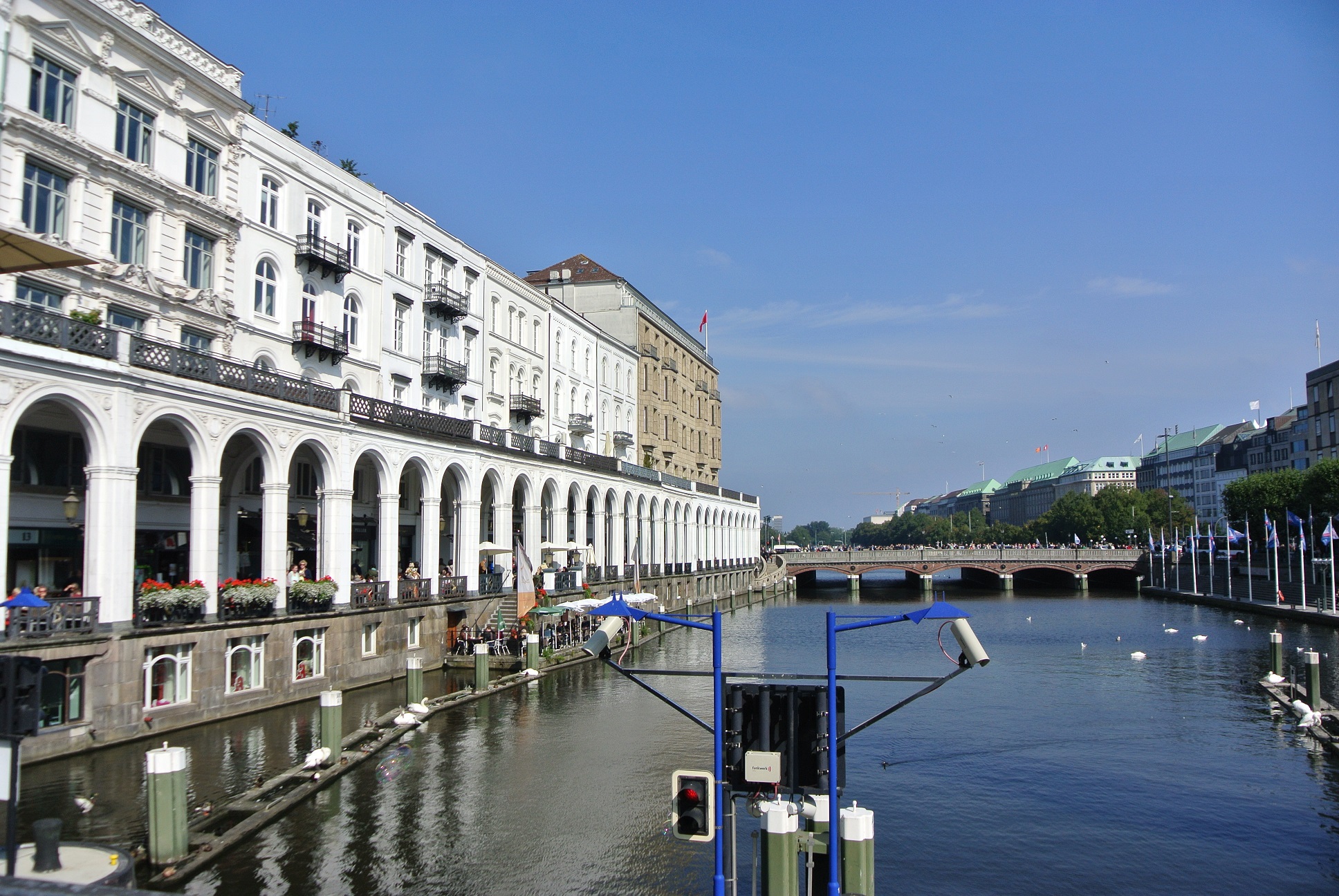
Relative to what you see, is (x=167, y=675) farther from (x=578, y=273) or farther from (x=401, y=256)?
(x=578, y=273)

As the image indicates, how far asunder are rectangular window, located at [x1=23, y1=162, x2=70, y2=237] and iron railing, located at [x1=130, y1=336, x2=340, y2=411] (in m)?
4.72

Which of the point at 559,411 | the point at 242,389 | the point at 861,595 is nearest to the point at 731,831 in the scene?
the point at 242,389

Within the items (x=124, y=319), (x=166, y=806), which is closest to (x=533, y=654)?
(x=124, y=319)

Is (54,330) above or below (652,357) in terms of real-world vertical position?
below

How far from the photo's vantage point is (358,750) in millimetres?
23578

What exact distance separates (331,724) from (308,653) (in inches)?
418

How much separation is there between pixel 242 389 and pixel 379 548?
31.2 ft

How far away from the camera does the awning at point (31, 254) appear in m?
13.0

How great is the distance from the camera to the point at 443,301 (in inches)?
1861

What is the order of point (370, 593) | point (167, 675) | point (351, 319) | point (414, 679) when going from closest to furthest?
point (167, 675) < point (414, 679) < point (370, 593) < point (351, 319)

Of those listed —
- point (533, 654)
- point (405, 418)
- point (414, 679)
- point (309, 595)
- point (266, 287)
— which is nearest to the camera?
point (414, 679)

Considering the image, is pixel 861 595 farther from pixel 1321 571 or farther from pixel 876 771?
pixel 876 771

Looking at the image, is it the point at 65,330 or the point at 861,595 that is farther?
the point at 861,595

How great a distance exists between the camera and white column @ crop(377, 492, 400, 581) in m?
37.1
